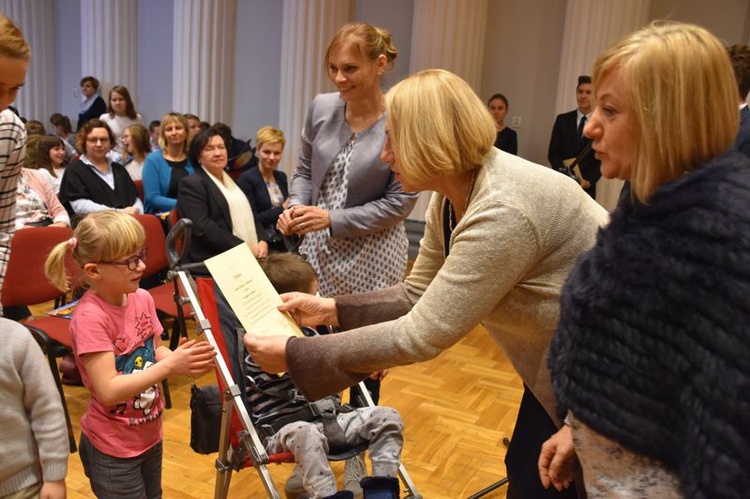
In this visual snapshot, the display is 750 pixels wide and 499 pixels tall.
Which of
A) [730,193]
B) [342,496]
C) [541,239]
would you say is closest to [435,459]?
[342,496]

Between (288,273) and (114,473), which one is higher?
(288,273)

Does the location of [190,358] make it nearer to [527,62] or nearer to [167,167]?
[167,167]

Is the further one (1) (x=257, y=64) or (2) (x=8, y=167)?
(1) (x=257, y=64)

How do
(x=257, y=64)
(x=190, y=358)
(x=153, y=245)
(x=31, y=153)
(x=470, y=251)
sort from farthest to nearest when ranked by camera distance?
(x=257, y=64) → (x=31, y=153) → (x=153, y=245) → (x=190, y=358) → (x=470, y=251)

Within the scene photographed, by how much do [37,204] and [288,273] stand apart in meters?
3.09

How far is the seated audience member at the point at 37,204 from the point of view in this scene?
15.7ft

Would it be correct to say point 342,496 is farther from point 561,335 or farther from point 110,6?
point 110,6

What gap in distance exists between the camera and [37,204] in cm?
486

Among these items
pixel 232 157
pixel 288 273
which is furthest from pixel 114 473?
pixel 232 157

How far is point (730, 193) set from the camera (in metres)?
0.96

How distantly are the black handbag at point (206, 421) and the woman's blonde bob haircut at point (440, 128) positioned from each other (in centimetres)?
134

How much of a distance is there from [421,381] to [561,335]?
330cm

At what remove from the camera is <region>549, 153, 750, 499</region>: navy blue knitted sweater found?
0.91 meters

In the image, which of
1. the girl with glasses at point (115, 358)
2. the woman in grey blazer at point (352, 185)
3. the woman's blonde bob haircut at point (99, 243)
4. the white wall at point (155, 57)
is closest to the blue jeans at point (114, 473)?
the girl with glasses at point (115, 358)
